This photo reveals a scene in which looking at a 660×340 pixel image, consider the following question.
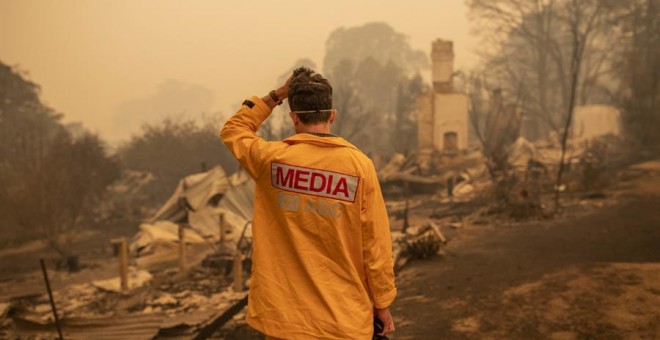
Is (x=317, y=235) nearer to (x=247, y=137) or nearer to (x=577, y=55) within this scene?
(x=247, y=137)

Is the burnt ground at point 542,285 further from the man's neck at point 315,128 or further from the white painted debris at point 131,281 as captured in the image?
the white painted debris at point 131,281

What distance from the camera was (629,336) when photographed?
4.19 metres

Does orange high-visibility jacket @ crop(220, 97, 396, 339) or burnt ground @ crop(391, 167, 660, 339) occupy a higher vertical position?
orange high-visibility jacket @ crop(220, 97, 396, 339)

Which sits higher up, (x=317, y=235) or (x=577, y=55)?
(x=577, y=55)

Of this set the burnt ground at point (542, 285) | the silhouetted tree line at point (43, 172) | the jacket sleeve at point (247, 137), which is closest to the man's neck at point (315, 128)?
the jacket sleeve at point (247, 137)

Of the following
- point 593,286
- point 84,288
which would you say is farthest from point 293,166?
point 84,288

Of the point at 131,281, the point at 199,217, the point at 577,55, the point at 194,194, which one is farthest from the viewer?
the point at 577,55

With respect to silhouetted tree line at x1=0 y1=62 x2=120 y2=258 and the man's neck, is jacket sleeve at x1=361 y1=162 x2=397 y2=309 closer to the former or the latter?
the man's neck

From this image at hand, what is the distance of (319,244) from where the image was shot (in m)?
2.21

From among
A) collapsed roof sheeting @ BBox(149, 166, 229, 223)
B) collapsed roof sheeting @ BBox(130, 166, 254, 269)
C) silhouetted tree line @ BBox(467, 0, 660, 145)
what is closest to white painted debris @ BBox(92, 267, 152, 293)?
collapsed roof sheeting @ BBox(130, 166, 254, 269)

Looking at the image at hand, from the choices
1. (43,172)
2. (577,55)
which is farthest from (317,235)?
(577,55)

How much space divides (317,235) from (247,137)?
0.57 metres

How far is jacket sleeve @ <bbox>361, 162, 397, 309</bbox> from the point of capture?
86.2 inches

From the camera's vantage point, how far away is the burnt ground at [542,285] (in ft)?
15.4
